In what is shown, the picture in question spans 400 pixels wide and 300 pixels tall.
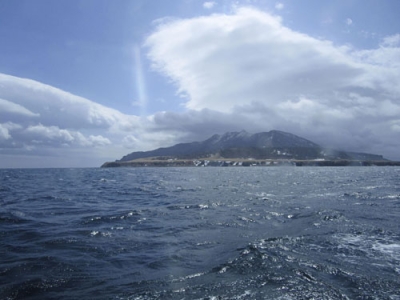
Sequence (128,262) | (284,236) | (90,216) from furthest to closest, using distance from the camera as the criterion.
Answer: (90,216), (284,236), (128,262)

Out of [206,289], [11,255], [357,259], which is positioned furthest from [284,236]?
[11,255]

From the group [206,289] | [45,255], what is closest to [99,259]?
[45,255]

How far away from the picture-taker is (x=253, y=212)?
22766mm

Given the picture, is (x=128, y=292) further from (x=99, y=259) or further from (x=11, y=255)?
(x=11, y=255)

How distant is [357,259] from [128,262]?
9839mm

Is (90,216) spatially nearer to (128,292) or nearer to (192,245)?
(192,245)

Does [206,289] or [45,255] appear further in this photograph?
[45,255]

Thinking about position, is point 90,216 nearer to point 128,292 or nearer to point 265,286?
point 128,292

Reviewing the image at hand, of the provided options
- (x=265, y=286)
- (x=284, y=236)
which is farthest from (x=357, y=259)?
(x=265, y=286)

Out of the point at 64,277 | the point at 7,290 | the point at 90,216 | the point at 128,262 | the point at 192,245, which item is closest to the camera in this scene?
the point at 7,290

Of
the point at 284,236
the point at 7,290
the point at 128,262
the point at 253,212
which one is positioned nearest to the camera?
the point at 7,290

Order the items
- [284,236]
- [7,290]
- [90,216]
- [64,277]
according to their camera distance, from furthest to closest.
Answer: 1. [90,216]
2. [284,236]
3. [64,277]
4. [7,290]

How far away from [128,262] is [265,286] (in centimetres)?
580

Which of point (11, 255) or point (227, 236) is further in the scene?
point (227, 236)
